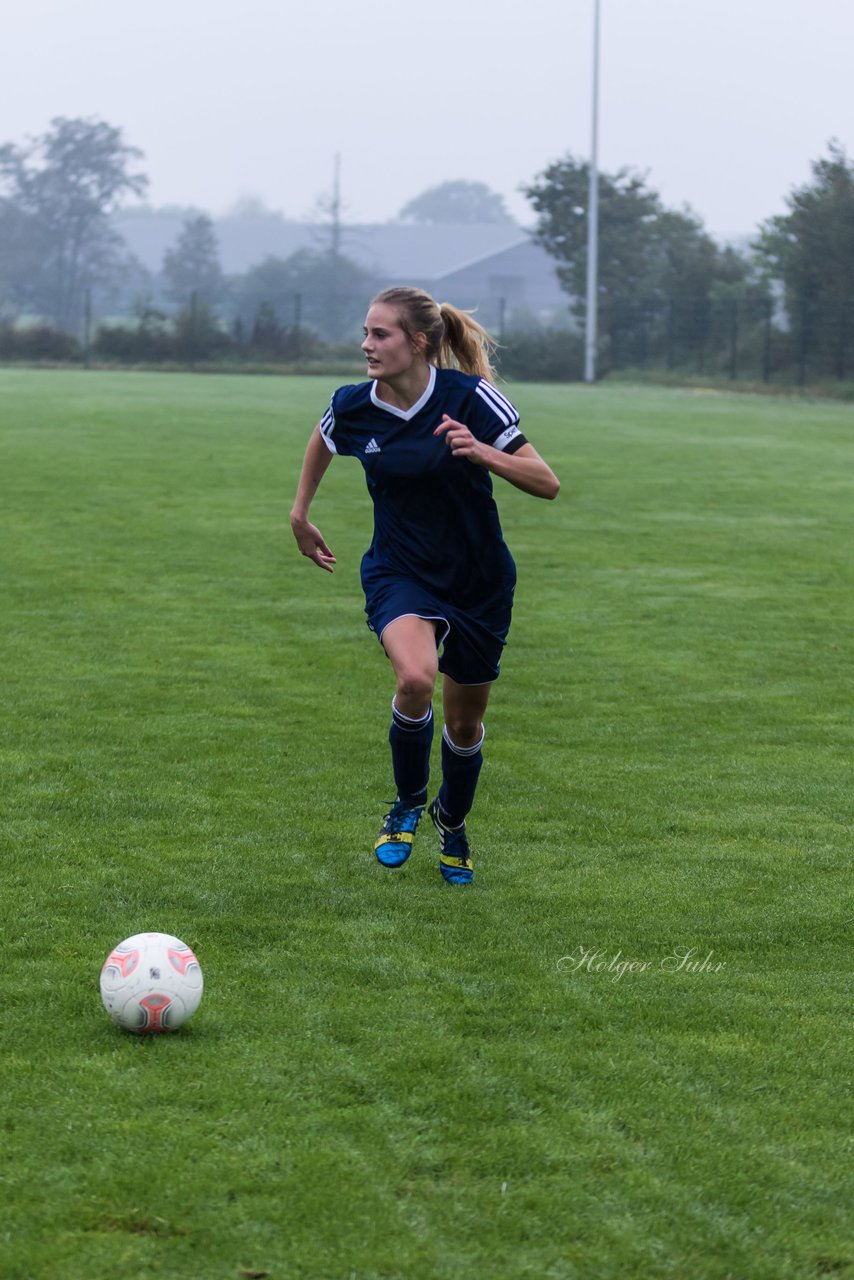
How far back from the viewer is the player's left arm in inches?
201

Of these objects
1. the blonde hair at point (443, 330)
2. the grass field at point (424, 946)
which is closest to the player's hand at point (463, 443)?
the blonde hair at point (443, 330)

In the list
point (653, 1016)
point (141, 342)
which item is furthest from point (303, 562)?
point (141, 342)

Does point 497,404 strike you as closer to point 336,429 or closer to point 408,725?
point 336,429

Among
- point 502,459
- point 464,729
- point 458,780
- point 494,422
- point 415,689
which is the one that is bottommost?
point 458,780

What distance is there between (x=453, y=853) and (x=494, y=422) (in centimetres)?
144

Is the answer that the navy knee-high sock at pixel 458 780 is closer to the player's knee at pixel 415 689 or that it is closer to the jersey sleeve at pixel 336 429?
the player's knee at pixel 415 689

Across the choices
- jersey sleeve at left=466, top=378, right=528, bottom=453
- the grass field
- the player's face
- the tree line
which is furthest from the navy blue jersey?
the tree line

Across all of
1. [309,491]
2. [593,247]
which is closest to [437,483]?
Answer: [309,491]

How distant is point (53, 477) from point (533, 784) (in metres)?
11.6

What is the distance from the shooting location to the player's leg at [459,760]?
5.62 m

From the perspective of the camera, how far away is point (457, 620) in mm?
5457

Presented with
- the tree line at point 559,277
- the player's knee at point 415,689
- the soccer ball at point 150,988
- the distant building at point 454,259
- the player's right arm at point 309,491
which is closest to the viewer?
the soccer ball at point 150,988

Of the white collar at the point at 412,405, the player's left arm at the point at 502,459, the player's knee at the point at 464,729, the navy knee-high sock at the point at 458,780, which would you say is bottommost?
the navy knee-high sock at the point at 458,780

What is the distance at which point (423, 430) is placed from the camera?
5.41 metres
